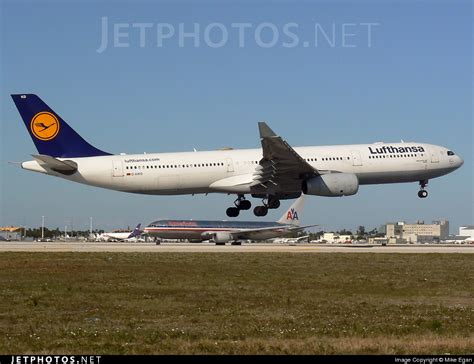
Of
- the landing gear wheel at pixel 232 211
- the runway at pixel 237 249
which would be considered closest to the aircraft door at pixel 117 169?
the runway at pixel 237 249

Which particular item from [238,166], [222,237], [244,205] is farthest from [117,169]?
[222,237]

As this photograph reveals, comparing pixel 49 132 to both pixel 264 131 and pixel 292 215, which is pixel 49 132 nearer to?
pixel 264 131

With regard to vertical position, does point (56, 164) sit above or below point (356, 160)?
below

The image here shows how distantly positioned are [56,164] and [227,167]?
42.1 feet

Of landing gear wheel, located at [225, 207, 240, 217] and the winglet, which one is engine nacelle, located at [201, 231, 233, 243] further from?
the winglet

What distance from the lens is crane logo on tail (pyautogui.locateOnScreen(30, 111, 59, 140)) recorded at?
63656 millimetres

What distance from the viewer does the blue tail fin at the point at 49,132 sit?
207ft

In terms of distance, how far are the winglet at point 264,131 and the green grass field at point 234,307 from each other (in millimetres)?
14896

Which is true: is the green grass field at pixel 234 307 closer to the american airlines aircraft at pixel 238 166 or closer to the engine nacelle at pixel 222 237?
the american airlines aircraft at pixel 238 166

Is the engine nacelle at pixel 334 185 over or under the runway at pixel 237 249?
over

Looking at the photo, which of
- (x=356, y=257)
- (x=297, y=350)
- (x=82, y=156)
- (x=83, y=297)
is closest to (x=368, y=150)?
(x=356, y=257)

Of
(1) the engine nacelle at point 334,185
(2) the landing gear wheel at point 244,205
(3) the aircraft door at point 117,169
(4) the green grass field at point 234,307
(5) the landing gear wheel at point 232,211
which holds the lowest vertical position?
(4) the green grass field at point 234,307

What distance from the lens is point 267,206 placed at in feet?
218

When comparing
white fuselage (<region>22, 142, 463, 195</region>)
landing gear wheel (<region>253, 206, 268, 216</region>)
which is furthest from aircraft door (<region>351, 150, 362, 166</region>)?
landing gear wheel (<region>253, 206, 268, 216</region>)
